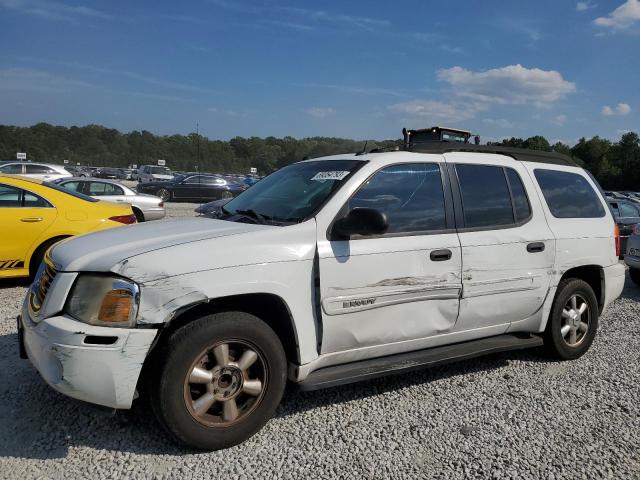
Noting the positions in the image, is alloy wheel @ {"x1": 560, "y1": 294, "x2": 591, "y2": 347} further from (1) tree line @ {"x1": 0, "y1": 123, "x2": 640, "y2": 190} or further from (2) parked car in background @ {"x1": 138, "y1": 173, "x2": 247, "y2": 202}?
(1) tree line @ {"x1": 0, "y1": 123, "x2": 640, "y2": 190}

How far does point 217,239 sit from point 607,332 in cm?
474

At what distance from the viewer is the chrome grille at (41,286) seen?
9.63 ft

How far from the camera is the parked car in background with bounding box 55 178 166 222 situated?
13442 millimetres

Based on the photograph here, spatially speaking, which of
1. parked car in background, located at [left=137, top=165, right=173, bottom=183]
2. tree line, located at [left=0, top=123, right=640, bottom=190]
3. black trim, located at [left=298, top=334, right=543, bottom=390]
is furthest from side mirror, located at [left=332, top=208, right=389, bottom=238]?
tree line, located at [left=0, top=123, right=640, bottom=190]

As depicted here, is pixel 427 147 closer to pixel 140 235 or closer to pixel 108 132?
pixel 140 235

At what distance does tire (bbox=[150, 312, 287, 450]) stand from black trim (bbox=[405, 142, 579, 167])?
1875 mm

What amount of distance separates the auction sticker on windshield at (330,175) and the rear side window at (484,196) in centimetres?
99

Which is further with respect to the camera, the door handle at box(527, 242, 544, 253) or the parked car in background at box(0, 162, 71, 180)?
the parked car in background at box(0, 162, 71, 180)

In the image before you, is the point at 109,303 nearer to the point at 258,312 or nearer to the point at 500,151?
the point at 258,312

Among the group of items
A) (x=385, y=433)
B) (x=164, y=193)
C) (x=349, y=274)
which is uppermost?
(x=349, y=274)

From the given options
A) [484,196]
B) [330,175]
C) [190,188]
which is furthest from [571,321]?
[190,188]

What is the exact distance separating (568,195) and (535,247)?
862 millimetres

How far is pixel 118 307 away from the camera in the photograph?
2641mm

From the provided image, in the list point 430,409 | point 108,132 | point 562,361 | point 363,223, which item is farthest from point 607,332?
point 108,132
